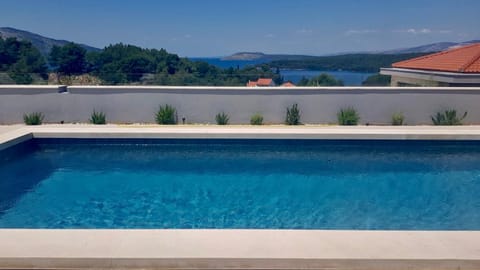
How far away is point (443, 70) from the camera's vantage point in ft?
44.0

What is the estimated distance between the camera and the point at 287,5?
41.7 meters

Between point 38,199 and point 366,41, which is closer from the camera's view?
point 38,199

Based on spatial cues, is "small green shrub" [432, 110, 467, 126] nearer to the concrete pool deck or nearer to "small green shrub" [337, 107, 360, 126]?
"small green shrub" [337, 107, 360, 126]

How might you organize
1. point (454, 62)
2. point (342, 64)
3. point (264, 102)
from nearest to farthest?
point (264, 102)
point (454, 62)
point (342, 64)

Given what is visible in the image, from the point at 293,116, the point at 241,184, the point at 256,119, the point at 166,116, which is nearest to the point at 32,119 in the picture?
the point at 166,116

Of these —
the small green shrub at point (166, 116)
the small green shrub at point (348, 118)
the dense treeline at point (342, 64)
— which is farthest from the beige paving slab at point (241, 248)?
the dense treeline at point (342, 64)

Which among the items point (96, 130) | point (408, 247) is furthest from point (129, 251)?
point (96, 130)

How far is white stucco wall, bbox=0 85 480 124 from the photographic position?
10.8 metres

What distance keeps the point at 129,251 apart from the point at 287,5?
134 ft

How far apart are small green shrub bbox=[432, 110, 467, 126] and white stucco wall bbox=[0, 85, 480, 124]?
0.45 ft

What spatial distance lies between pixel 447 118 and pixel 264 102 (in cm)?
457

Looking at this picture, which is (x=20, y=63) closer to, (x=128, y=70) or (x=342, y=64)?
(x=128, y=70)

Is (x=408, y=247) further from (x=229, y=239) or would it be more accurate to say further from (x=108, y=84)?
(x=108, y=84)

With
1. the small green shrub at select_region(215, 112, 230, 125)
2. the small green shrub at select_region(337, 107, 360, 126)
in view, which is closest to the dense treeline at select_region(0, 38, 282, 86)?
the small green shrub at select_region(215, 112, 230, 125)
